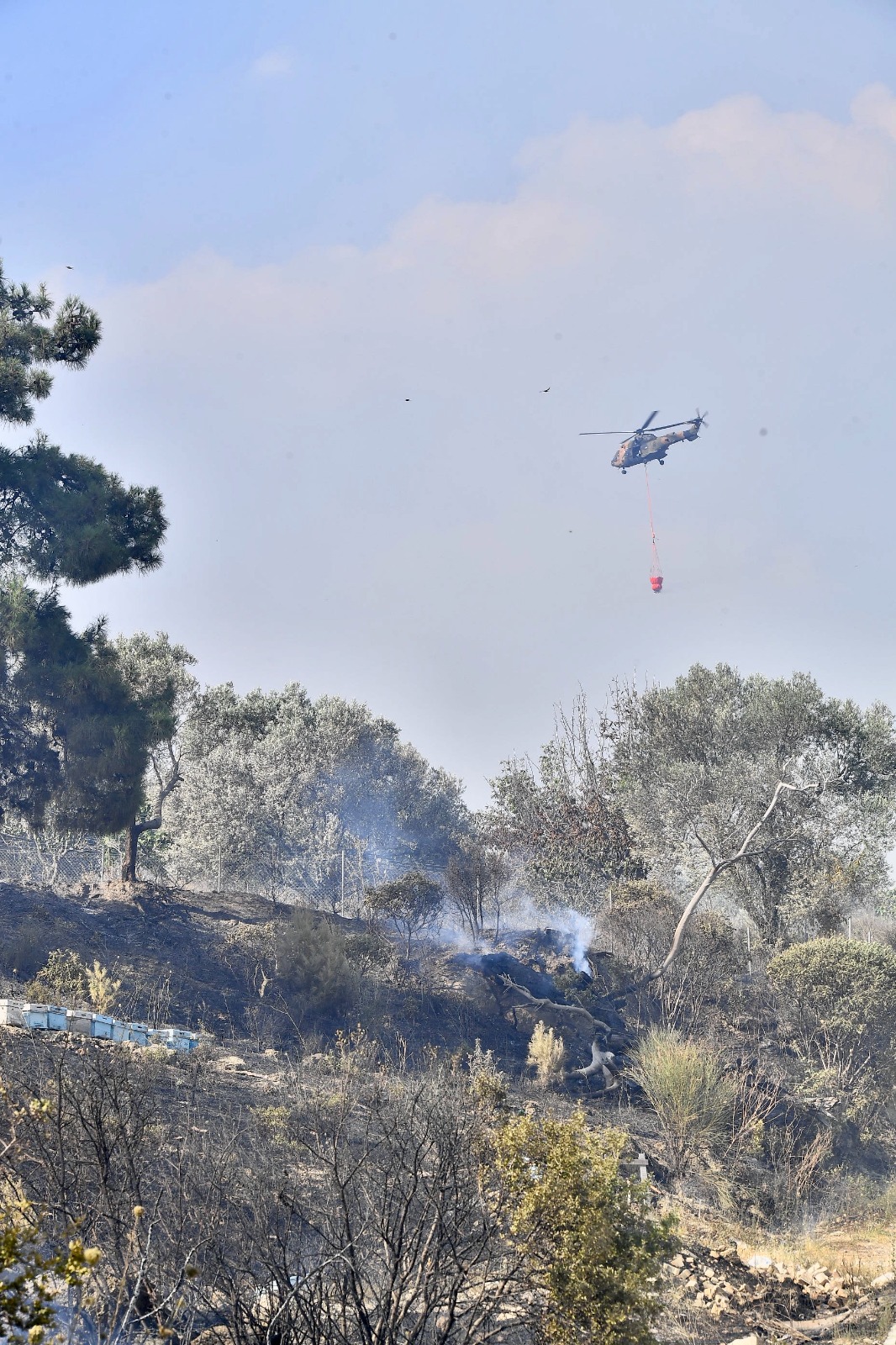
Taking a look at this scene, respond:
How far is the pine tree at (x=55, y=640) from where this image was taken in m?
18.1

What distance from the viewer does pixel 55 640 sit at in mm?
18188

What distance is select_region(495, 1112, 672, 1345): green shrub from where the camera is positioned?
27.8 ft

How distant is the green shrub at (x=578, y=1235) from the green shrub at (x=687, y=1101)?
26.5 feet

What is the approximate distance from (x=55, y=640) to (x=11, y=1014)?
656 cm

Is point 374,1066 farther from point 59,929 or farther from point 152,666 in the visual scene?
point 152,666

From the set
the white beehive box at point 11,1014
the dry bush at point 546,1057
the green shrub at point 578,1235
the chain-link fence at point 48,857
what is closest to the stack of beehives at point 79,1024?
the white beehive box at point 11,1014

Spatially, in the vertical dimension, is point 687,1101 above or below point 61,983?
below

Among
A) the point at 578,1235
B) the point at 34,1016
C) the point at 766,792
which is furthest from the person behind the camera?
the point at 766,792

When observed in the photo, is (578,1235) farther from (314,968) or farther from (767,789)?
(767,789)

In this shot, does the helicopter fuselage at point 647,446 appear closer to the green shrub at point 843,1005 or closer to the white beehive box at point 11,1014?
the green shrub at point 843,1005

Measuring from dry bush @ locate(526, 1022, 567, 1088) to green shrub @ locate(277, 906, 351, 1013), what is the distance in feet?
13.8

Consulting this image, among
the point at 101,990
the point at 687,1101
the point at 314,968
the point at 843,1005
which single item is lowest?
the point at 687,1101

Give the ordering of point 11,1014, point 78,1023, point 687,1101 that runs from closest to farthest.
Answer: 1. point 11,1014
2. point 78,1023
3. point 687,1101

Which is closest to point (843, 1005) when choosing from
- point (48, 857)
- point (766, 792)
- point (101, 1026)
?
point (766, 792)
